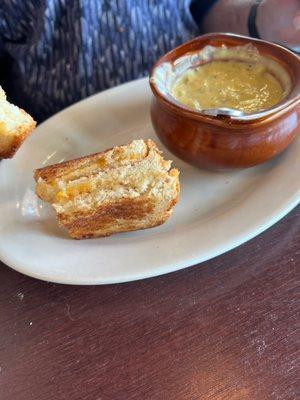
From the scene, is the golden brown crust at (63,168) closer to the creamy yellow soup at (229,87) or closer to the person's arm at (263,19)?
the creamy yellow soup at (229,87)

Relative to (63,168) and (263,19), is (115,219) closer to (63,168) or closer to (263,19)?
(63,168)

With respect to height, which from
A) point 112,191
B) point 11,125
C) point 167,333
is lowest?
point 167,333

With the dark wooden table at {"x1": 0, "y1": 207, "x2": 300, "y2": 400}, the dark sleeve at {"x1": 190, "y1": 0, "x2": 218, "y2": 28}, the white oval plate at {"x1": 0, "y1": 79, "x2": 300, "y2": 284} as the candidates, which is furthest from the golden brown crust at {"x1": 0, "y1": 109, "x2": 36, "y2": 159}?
the dark sleeve at {"x1": 190, "y1": 0, "x2": 218, "y2": 28}

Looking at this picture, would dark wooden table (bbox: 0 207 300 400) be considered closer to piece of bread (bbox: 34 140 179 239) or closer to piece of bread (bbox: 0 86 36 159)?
piece of bread (bbox: 34 140 179 239)

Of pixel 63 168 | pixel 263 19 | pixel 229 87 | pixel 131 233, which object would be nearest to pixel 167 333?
pixel 131 233

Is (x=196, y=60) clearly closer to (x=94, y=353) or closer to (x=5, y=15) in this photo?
(x=5, y=15)

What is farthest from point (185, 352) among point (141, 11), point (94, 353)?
point (141, 11)

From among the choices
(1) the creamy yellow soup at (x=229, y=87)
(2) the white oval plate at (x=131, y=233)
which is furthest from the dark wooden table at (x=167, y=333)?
(1) the creamy yellow soup at (x=229, y=87)
